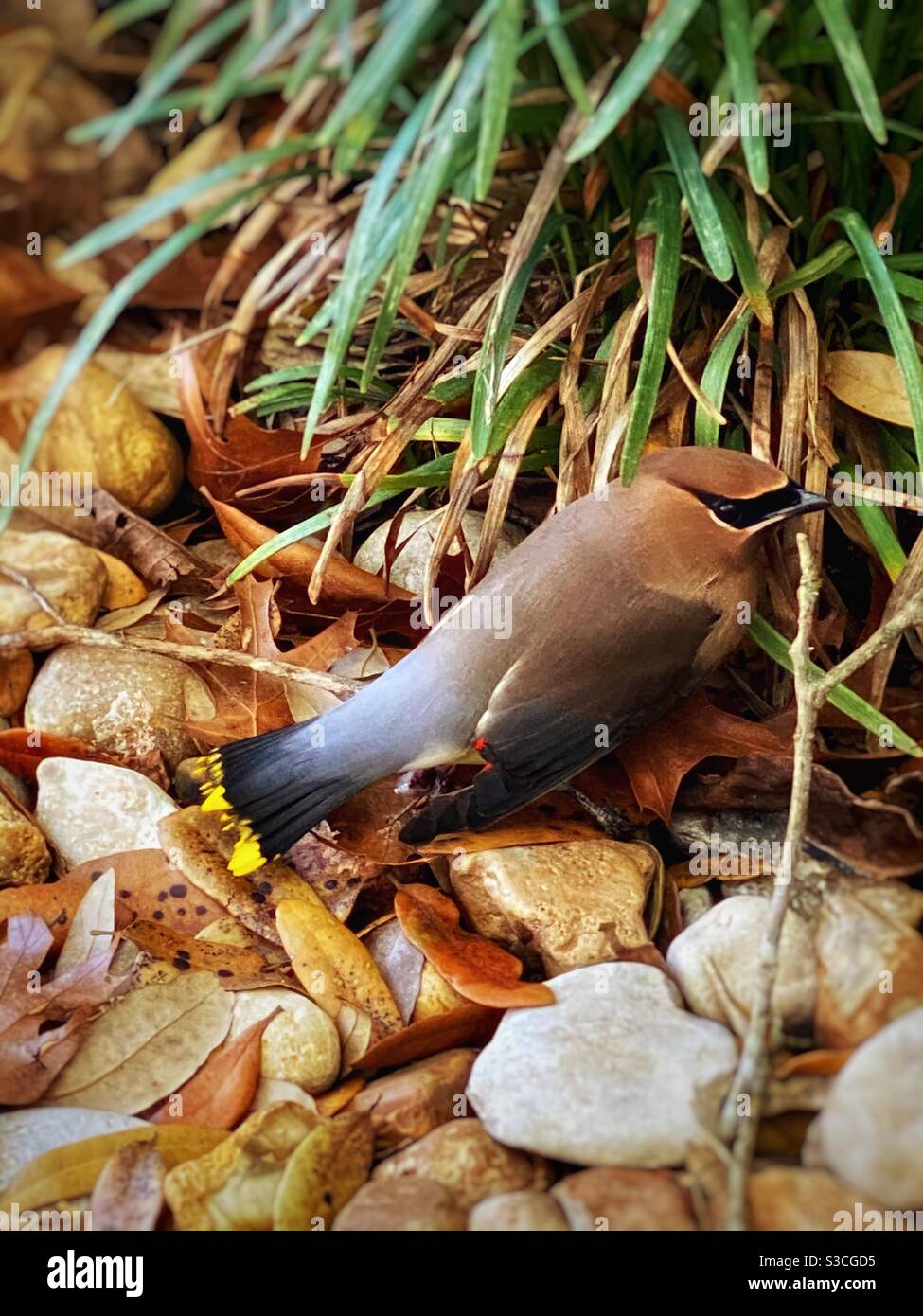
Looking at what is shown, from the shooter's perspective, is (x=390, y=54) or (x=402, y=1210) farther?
(x=390, y=54)

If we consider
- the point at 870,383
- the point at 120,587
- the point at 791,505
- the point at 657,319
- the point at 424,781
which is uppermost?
the point at 657,319

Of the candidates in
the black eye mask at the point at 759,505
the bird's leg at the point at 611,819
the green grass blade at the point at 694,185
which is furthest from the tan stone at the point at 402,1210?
the green grass blade at the point at 694,185

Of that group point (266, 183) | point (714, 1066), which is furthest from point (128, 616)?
point (714, 1066)

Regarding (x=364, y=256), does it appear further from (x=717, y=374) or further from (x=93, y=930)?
(x=93, y=930)

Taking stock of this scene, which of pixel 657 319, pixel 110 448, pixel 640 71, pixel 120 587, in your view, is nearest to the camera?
pixel 640 71

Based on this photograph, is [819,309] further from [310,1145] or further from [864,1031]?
[310,1145]

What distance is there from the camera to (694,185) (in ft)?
6.07

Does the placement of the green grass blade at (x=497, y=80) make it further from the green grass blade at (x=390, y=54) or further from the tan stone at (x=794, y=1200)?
the tan stone at (x=794, y=1200)

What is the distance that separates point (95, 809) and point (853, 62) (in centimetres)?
142

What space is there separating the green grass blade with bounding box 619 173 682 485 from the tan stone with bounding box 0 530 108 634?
3.16 feet

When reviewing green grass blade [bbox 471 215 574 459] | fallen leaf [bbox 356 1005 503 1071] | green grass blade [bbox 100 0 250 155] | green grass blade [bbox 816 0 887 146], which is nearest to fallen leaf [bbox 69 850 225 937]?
fallen leaf [bbox 356 1005 503 1071]

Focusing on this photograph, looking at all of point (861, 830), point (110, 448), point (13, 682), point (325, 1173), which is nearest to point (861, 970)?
point (861, 830)

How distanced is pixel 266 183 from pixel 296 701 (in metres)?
0.77

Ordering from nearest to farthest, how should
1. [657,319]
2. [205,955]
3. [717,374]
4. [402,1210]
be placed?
[402,1210] < [205,955] < [657,319] < [717,374]
